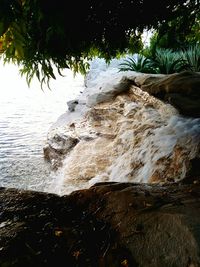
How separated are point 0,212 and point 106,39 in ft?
7.56

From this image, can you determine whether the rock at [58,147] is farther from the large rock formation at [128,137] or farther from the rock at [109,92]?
the rock at [109,92]

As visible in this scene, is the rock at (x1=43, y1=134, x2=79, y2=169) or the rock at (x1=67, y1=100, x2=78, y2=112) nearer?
the rock at (x1=43, y1=134, x2=79, y2=169)

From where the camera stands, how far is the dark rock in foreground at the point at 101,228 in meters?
1.50

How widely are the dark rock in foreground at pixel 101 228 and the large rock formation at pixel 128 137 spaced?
134 cm

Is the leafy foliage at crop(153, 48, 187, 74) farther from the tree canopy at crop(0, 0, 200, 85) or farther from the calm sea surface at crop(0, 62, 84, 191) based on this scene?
the tree canopy at crop(0, 0, 200, 85)

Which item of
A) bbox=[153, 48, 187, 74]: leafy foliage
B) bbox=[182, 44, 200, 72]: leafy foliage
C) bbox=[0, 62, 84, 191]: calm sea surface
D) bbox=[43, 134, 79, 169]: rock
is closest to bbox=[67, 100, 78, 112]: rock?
bbox=[0, 62, 84, 191]: calm sea surface

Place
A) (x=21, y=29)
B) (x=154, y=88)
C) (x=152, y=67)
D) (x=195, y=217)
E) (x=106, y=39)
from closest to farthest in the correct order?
(x=21, y=29)
(x=195, y=217)
(x=106, y=39)
(x=154, y=88)
(x=152, y=67)

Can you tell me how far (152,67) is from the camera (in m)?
8.06

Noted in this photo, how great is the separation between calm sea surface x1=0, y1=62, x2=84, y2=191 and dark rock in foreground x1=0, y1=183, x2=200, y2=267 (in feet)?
8.62

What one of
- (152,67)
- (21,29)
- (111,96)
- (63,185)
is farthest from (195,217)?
(152,67)

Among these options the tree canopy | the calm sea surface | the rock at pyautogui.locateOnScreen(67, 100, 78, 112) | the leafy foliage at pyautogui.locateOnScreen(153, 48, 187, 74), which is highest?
the tree canopy

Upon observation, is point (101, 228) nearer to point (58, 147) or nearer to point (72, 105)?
point (58, 147)

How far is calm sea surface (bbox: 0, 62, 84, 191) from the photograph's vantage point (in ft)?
18.4

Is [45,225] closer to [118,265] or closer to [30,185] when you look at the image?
[118,265]
